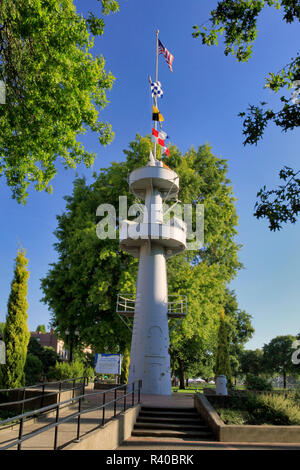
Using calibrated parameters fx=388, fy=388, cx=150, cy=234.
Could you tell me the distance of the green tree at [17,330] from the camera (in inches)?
563

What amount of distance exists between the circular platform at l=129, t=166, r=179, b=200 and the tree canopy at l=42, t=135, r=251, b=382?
435cm

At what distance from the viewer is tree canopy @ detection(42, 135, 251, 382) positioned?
2298cm

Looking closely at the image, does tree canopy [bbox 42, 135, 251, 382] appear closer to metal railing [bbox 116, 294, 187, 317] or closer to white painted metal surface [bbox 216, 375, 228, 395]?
metal railing [bbox 116, 294, 187, 317]

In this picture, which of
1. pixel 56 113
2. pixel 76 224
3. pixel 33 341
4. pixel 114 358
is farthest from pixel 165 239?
pixel 33 341

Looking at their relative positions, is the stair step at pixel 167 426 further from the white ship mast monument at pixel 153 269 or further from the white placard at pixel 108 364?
the white ship mast monument at pixel 153 269

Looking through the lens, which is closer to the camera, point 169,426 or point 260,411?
point 169,426

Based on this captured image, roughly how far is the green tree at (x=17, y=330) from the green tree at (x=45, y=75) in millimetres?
5700

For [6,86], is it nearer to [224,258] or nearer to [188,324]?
[188,324]

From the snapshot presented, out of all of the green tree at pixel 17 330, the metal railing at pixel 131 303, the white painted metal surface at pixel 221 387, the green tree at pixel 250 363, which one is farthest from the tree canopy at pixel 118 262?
the green tree at pixel 250 363

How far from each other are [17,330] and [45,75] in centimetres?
957

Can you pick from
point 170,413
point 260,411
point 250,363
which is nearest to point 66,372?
point 170,413

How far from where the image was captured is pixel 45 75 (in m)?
10.2

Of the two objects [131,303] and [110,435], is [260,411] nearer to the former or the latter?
[110,435]
